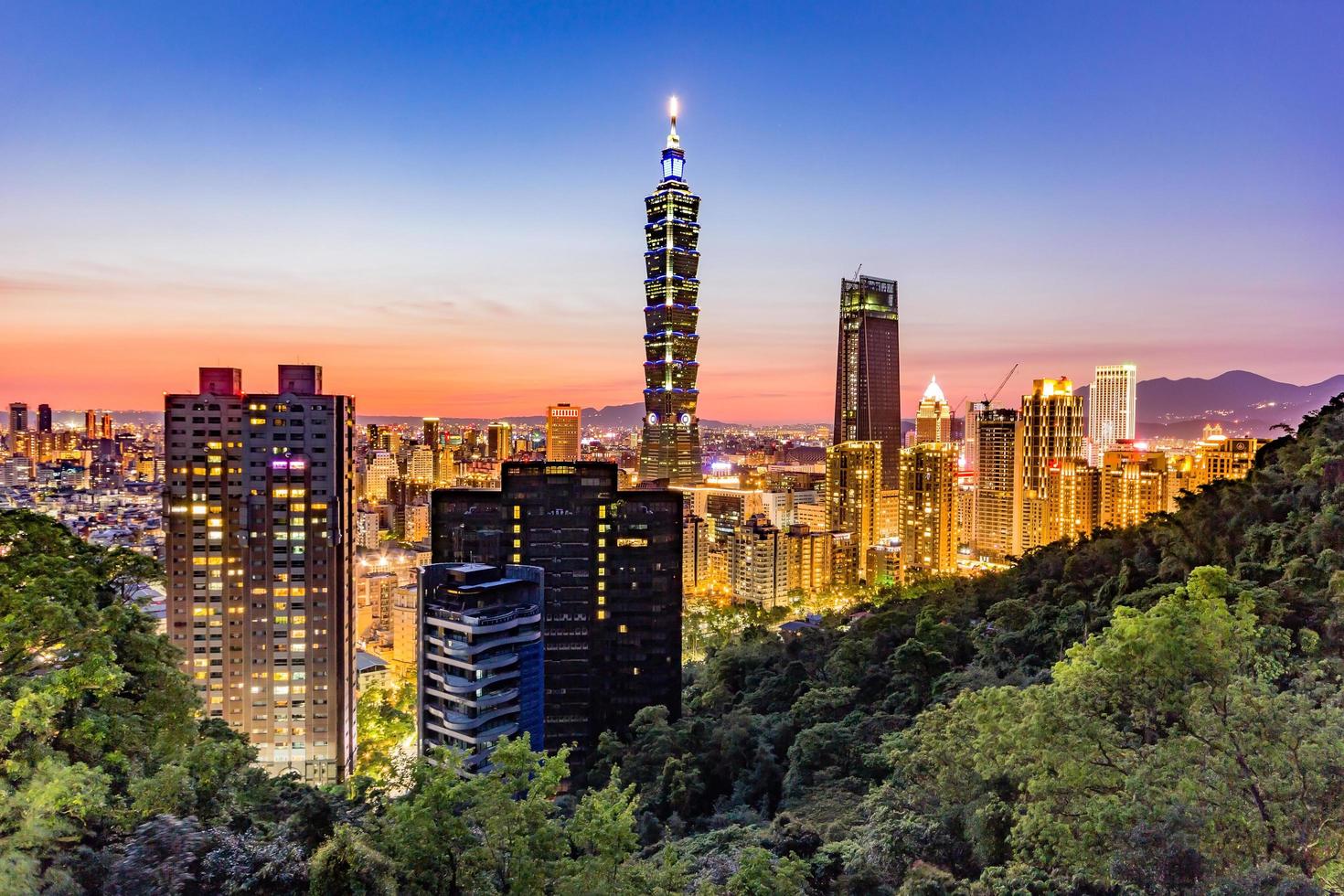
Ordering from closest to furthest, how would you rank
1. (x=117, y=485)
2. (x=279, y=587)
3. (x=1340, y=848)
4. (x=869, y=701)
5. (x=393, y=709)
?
(x=1340, y=848) → (x=869, y=701) → (x=279, y=587) → (x=393, y=709) → (x=117, y=485)

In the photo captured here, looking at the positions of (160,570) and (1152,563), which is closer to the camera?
→ (160,570)

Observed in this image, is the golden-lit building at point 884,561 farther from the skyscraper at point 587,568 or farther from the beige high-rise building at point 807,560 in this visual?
the skyscraper at point 587,568

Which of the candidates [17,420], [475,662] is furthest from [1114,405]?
[17,420]

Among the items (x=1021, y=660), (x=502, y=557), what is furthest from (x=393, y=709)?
(x=1021, y=660)

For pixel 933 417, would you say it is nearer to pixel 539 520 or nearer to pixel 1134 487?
pixel 1134 487

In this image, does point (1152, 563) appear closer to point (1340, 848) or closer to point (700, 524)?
point (1340, 848)

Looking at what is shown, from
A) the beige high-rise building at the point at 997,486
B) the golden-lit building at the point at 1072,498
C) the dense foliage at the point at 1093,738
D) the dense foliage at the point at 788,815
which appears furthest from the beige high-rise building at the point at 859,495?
the dense foliage at the point at 788,815

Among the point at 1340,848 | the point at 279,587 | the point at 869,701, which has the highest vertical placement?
the point at 1340,848
